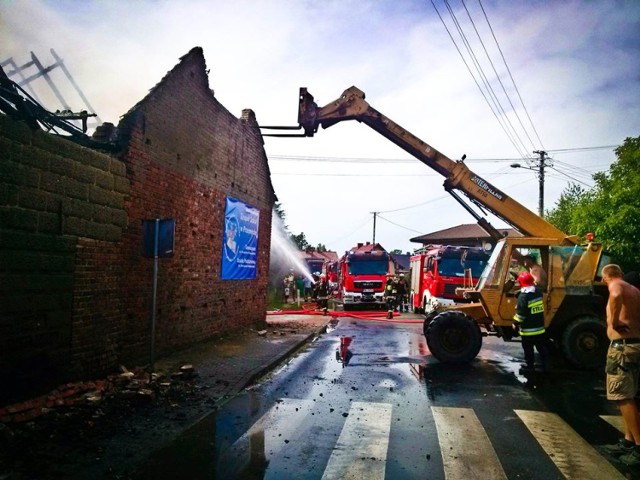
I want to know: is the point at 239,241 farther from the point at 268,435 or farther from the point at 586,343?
the point at 586,343

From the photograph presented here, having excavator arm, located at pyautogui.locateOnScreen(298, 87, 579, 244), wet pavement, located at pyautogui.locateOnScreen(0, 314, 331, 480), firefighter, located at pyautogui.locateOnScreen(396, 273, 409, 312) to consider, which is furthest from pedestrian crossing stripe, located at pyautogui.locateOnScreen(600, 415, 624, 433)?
firefighter, located at pyautogui.locateOnScreen(396, 273, 409, 312)

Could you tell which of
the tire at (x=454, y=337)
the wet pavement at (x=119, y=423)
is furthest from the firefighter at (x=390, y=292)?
the wet pavement at (x=119, y=423)

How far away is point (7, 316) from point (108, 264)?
6.27 ft

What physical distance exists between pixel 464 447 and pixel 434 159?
324 inches

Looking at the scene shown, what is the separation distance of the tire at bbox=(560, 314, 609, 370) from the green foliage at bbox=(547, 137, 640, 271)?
23.7 feet

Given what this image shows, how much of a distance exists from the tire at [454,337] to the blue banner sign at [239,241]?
5328 millimetres

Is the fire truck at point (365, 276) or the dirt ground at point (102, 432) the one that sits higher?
the fire truck at point (365, 276)

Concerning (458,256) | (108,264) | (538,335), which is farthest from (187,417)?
(458,256)

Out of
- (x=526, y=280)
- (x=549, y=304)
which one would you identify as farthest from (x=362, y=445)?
(x=549, y=304)

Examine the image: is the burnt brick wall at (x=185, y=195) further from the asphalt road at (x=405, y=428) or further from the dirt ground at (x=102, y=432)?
the asphalt road at (x=405, y=428)

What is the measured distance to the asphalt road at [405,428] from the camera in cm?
403

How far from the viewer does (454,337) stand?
9.07 metres

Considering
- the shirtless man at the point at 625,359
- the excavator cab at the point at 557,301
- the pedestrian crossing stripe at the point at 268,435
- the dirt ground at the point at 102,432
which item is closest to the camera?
the dirt ground at the point at 102,432

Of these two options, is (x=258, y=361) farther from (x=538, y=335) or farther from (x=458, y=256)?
(x=458, y=256)
